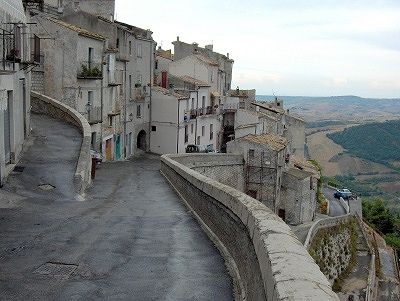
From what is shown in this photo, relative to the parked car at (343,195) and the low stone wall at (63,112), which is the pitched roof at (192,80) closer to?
the parked car at (343,195)

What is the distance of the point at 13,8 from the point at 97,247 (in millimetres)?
13568

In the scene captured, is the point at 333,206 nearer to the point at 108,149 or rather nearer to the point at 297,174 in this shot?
the point at 297,174

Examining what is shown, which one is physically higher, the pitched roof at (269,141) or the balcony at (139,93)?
the balcony at (139,93)

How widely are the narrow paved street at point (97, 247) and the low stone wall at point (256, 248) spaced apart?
0.40 metres

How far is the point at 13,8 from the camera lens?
2081cm

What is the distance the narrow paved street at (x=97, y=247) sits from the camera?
8719 millimetres

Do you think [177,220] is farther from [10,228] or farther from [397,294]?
[397,294]

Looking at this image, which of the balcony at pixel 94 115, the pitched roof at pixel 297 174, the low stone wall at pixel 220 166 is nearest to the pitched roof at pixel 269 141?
the low stone wall at pixel 220 166

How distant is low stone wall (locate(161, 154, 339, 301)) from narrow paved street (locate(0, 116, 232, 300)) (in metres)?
0.40

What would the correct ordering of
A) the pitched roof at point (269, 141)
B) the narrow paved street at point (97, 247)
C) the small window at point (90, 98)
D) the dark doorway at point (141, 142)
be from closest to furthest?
the narrow paved street at point (97, 247) → the small window at point (90, 98) → the pitched roof at point (269, 141) → the dark doorway at point (141, 142)

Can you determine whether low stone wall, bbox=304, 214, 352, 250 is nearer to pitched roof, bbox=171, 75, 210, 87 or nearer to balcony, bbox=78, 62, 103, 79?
balcony, bbox=78, 62, 103, 79

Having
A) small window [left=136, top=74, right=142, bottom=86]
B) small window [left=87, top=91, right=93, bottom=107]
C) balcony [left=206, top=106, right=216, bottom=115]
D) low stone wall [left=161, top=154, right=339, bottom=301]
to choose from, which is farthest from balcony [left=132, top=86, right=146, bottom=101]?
low stone wall [left=161, top=154, right=339, bottom=301]

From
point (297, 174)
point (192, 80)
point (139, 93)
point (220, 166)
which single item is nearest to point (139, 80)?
point (139, 93)

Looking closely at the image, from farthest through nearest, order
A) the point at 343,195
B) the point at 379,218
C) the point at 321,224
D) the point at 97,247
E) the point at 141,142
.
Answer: the point at 379,218, the point at 343,195, the point at 141,142, the point at 321,224, the point at 97,247
